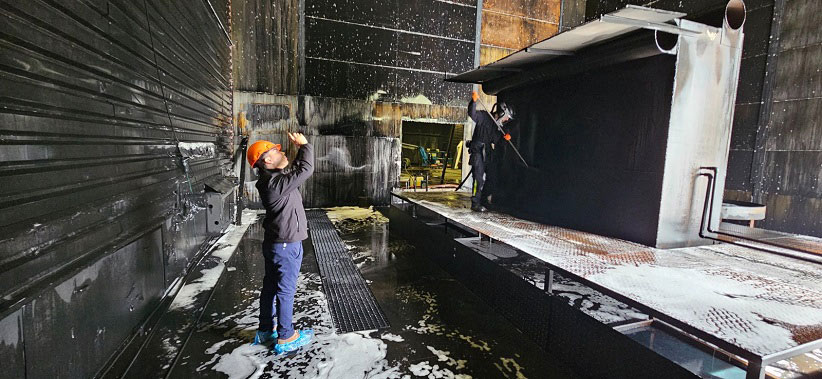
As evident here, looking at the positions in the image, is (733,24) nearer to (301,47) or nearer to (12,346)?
(12,346)

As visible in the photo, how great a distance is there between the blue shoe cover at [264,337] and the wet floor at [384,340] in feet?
0.22

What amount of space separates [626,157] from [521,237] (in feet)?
4.84

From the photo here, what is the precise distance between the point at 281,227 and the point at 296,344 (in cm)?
100

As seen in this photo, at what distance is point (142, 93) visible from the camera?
324 cm

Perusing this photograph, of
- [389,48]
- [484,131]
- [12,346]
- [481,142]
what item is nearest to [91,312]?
[12,346]

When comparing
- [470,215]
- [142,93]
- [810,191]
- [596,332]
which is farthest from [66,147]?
[810,191]

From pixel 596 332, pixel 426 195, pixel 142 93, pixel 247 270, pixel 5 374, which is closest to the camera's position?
pixel 5 374

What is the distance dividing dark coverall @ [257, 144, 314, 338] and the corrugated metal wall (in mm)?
1092

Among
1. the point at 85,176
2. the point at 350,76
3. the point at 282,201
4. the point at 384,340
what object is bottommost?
the point at 384,340

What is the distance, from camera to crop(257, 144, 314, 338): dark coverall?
286 centimetres

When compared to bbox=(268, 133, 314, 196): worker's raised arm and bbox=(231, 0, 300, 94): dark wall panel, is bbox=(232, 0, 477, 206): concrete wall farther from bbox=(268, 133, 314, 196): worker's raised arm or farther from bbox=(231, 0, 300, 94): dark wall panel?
bbox=(268, 133, 314, 196): worker's raised arm

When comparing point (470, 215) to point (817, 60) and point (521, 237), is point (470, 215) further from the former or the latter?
point (817, 60)

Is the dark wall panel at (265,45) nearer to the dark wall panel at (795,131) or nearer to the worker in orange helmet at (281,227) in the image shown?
the worker in orange helmet at (281,227)

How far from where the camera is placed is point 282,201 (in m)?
2.90
